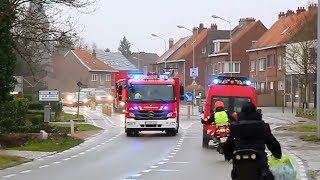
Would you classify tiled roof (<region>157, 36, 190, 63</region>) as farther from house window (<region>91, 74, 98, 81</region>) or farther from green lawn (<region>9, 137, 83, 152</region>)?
green lawn (<region>9, 137, 83, 152</region>)

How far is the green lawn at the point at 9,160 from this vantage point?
19527mm

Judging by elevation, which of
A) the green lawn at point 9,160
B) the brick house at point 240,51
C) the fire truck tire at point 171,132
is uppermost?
the brick house at point 240,51

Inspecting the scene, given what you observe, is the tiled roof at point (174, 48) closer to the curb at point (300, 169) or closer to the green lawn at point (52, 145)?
the green lawn at point (52, 145)

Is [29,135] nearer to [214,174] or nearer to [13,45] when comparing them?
[13,45]

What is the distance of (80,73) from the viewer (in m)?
112

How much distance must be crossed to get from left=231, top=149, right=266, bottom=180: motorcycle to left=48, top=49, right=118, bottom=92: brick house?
81429 millimetres

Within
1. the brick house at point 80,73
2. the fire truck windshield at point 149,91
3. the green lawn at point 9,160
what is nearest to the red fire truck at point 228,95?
the fire truck windshield at point 149,91

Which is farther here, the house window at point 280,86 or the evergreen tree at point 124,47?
the evergreen tree at point 124,47

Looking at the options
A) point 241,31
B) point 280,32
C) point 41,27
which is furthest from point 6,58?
point 241,31

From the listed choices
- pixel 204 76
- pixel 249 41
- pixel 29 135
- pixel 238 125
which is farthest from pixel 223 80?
pixel 204 76

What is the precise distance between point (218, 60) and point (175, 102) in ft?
201

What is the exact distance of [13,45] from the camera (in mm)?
29344

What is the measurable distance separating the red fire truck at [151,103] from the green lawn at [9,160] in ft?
36.3

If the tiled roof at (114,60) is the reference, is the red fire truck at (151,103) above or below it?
below
